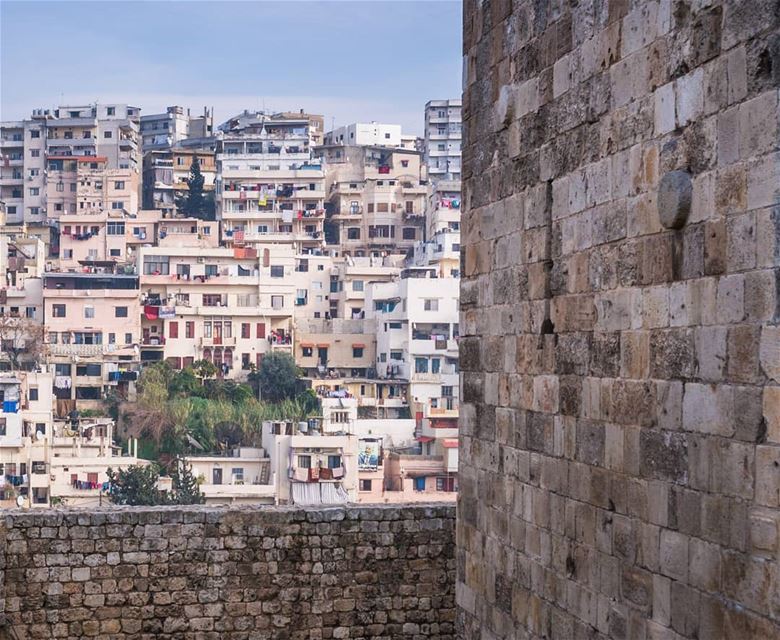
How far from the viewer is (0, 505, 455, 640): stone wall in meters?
8.91

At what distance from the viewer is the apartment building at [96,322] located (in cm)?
5075

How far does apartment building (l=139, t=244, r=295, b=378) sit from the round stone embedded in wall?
156 ft

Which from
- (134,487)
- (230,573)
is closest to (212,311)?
(134,487)

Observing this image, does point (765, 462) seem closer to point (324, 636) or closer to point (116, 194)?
point (324, 636)

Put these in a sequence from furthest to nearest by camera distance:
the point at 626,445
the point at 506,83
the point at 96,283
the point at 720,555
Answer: the point at 96,283 < the point at 506,83 < the point at 626,445 < the point at 720,555

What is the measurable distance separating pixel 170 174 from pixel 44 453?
39551mm

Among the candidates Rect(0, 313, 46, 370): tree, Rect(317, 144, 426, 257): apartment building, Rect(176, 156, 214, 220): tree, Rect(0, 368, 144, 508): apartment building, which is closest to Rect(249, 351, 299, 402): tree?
Rect(0, 368, 144, 508): apartment building

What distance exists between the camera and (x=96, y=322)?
52.7 m

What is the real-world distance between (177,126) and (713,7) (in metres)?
87.9

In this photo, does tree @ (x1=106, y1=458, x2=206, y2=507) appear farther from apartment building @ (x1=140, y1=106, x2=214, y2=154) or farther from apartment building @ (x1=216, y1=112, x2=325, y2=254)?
apartment building @ (x1=140, y1=106, x2=214, y2=154)

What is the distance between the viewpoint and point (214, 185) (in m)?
74.6

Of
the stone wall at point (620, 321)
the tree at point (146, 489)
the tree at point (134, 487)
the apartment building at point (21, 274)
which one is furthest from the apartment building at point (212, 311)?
the stone wall at point (620, 321)

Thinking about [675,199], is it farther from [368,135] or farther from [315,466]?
[368,135]

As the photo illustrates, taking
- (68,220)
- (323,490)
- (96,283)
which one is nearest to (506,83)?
(323,490)
